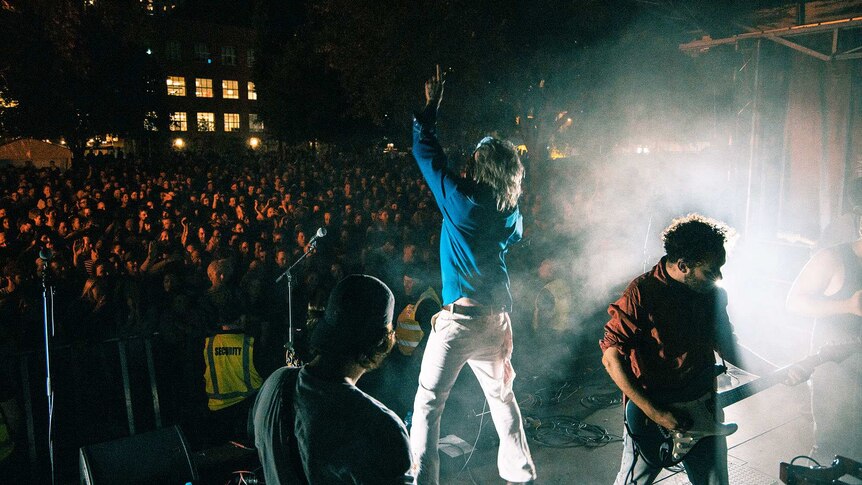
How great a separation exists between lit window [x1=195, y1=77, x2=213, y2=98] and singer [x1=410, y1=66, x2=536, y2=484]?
62276mm

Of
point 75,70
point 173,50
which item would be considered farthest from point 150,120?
point 75,70

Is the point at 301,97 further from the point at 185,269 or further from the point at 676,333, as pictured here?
the point at 676,333

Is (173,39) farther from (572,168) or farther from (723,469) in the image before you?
(723,469)

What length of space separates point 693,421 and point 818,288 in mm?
1427

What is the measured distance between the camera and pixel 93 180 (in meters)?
19.8

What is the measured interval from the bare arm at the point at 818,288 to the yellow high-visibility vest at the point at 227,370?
469 cm

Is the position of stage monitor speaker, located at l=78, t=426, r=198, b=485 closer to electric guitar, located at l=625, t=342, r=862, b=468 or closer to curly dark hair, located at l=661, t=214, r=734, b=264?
electric guitar, located at l=625, t=342, r=862, b=468

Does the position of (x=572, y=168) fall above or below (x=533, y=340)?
above

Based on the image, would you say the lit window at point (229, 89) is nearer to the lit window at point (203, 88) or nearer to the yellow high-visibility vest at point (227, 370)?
the lit window at point (203, 88)

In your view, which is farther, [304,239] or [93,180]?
[93,180]

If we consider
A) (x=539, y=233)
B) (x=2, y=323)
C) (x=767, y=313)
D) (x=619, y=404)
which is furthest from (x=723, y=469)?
(x=539, y=233)

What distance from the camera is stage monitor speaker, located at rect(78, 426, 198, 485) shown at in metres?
3.73

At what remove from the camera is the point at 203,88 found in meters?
59.7

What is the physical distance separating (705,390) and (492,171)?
5.11 ft
